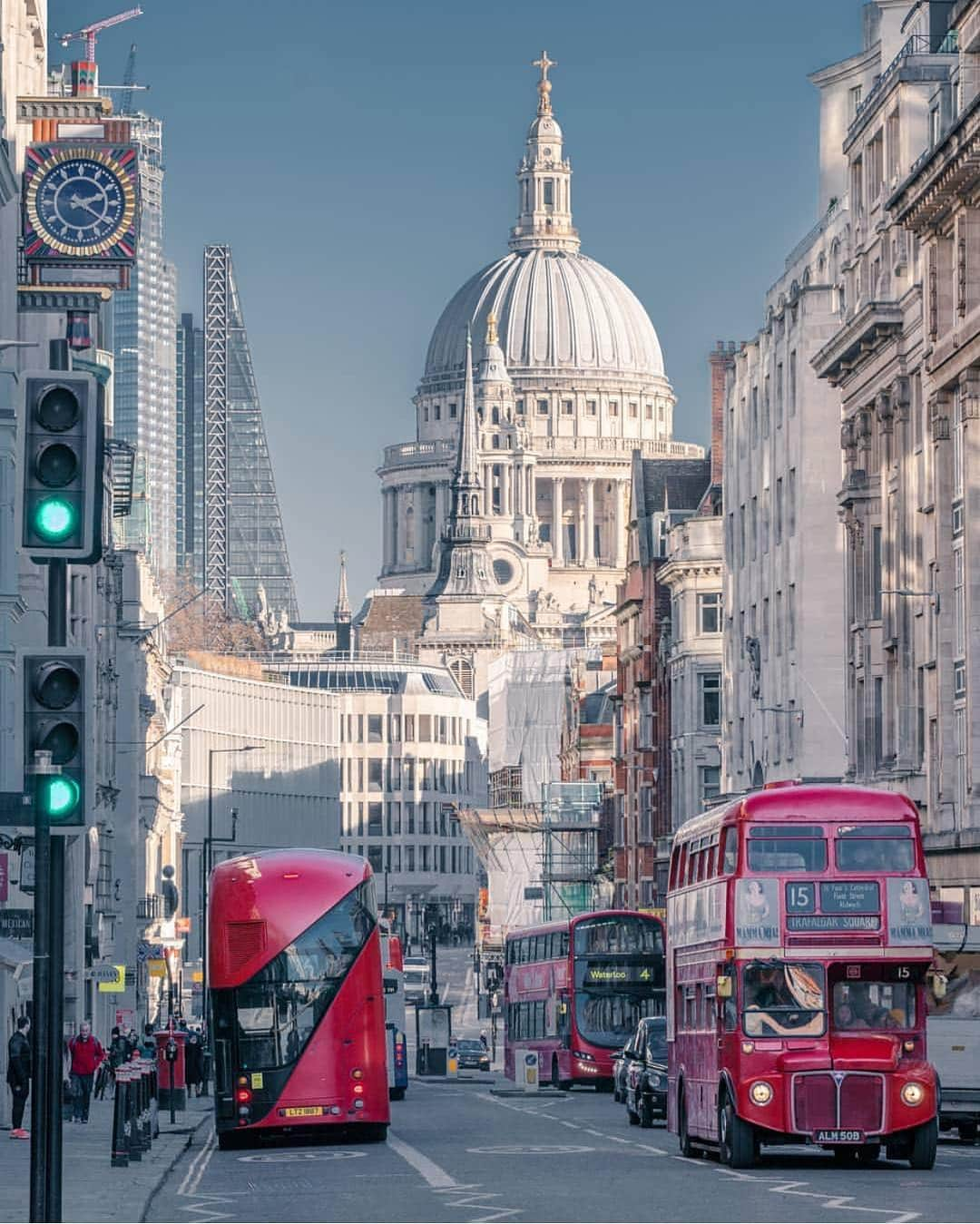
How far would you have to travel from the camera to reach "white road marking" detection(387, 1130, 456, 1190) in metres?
30.8

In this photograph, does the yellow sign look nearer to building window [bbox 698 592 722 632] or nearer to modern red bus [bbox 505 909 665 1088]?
modern red bus [bbox 505 909 665 1088]

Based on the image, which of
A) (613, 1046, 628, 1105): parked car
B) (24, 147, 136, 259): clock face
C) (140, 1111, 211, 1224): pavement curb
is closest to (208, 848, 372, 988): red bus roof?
(140, 1111, 211, 1224): pavement curb

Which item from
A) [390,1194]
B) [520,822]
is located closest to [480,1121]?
[390,1194]

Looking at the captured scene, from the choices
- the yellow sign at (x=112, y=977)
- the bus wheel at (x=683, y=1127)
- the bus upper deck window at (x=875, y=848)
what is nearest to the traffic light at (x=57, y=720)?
A: the bus upper deck window at (x=875, y=848)

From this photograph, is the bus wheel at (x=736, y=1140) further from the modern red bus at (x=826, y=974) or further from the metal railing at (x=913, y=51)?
the metal railing at (x=913, y=51)

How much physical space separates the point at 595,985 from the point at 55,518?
164ft

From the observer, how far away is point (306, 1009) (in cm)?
3925

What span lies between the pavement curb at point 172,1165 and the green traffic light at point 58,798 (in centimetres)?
773

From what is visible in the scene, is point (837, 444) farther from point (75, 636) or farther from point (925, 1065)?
point (925, 1065)

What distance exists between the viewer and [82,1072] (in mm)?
52188

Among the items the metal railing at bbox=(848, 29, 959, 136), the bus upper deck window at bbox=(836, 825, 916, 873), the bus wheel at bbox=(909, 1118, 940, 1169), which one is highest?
the metal railing at bbox=(848, 29, 959, 136)

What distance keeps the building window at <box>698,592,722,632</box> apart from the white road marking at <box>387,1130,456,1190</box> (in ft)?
202

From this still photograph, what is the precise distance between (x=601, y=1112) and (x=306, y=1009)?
1715cm

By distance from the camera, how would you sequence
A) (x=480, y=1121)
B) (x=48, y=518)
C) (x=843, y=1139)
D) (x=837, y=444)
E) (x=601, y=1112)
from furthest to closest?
(x=837, y=444), (x=601, y=1112), (x=480, y=1121), (x=843, y=1139), (x=48, y=518)
